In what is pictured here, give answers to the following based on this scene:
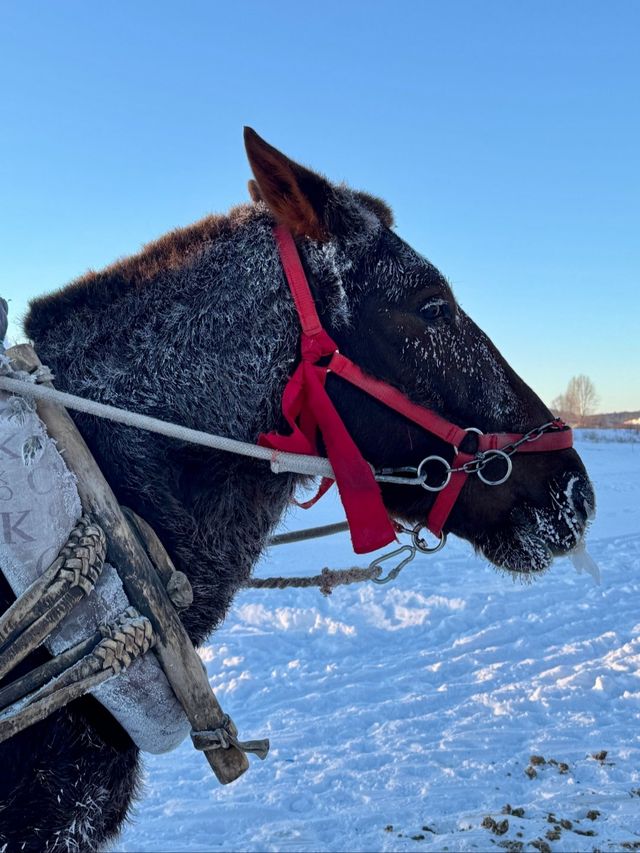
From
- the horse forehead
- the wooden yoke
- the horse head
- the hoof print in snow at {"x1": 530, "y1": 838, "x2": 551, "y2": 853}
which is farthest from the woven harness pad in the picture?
the hoof print in snow at {"x1": 530, "y1": 838, "x2": 551, "y2": 853}

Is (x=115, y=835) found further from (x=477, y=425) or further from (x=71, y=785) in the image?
(x=477, y=425)

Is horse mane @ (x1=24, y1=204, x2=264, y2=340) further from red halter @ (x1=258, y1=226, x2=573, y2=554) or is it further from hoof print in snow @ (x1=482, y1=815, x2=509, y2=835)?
hoof print in snow @ (x1=482, y1=815, x2=509, y2=835)

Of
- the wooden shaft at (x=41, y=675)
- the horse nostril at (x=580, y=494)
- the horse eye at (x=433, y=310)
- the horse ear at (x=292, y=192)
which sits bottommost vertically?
the wooden shaft at (x=41, y=675)

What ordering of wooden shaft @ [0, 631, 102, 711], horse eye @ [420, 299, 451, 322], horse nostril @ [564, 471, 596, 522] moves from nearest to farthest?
wooden shaft @ [0, 631, 102, 711], horse eye @ [420, 299, 451, 322], horse nostril @ [564, 471, 596, 522]

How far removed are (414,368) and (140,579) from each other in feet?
3.67

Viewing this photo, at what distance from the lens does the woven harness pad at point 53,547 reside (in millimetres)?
1545

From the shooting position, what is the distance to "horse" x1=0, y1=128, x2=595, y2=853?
197cm

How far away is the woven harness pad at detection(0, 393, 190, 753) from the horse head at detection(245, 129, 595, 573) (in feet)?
2.92

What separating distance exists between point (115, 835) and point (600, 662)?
16.6ft

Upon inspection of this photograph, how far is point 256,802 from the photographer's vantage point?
13.5ft

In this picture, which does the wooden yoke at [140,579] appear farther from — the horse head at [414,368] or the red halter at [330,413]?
the horse head at [414,368]

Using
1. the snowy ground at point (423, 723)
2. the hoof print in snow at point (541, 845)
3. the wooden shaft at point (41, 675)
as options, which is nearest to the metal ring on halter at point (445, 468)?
the wooden shaft at point (41, 675)

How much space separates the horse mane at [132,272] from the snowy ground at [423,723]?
2053 millimetres

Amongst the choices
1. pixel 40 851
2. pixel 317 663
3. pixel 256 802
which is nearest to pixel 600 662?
pixel 317 663
